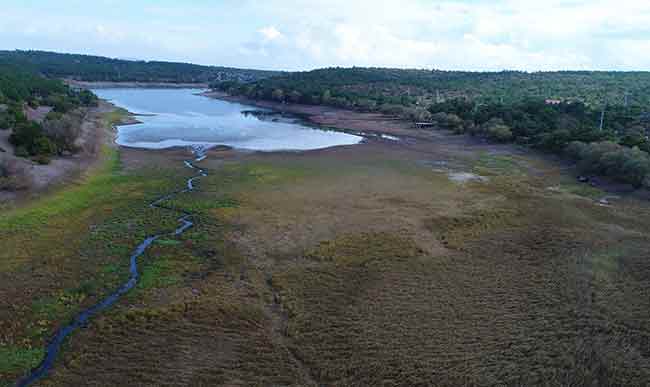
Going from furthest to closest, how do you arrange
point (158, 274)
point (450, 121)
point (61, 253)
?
point (450, 121)
point (61, 253)
point (158, 274)

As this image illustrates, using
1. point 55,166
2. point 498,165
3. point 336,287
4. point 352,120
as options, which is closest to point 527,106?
point 498,165

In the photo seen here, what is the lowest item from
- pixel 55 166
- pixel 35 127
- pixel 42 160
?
pixel 55 166

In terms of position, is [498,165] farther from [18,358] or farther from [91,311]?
[18,358]

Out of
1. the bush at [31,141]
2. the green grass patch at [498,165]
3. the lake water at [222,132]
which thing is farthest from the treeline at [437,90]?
the bush at [31,141]

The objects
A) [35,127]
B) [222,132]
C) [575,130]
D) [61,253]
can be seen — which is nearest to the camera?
[61,253]

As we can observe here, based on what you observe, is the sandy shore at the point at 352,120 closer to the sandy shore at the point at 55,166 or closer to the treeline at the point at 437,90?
the treeline at the point at 437,90
